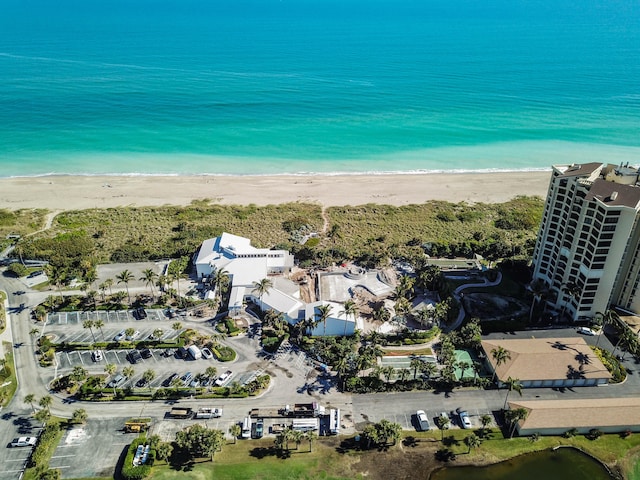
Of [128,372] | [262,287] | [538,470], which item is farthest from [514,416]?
[128,372]

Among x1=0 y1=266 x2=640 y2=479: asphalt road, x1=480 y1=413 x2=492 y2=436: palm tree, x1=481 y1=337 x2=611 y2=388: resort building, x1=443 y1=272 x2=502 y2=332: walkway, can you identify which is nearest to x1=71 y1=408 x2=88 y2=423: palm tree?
x1=0 y1=266 x2=640 y2=479: asphalt road

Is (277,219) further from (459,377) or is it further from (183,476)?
(183,476)

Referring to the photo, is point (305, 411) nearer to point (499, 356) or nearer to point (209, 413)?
point (209, 413)

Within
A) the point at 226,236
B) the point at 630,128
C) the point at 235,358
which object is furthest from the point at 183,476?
the point at 630,128

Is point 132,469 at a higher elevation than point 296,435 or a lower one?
lower

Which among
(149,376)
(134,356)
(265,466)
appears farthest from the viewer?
(134,356)

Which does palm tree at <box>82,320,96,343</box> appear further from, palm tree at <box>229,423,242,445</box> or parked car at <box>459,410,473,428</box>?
parked car at <box>459,410,473,428</box>

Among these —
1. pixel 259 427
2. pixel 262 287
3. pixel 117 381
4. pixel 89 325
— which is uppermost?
pixel 262 287
